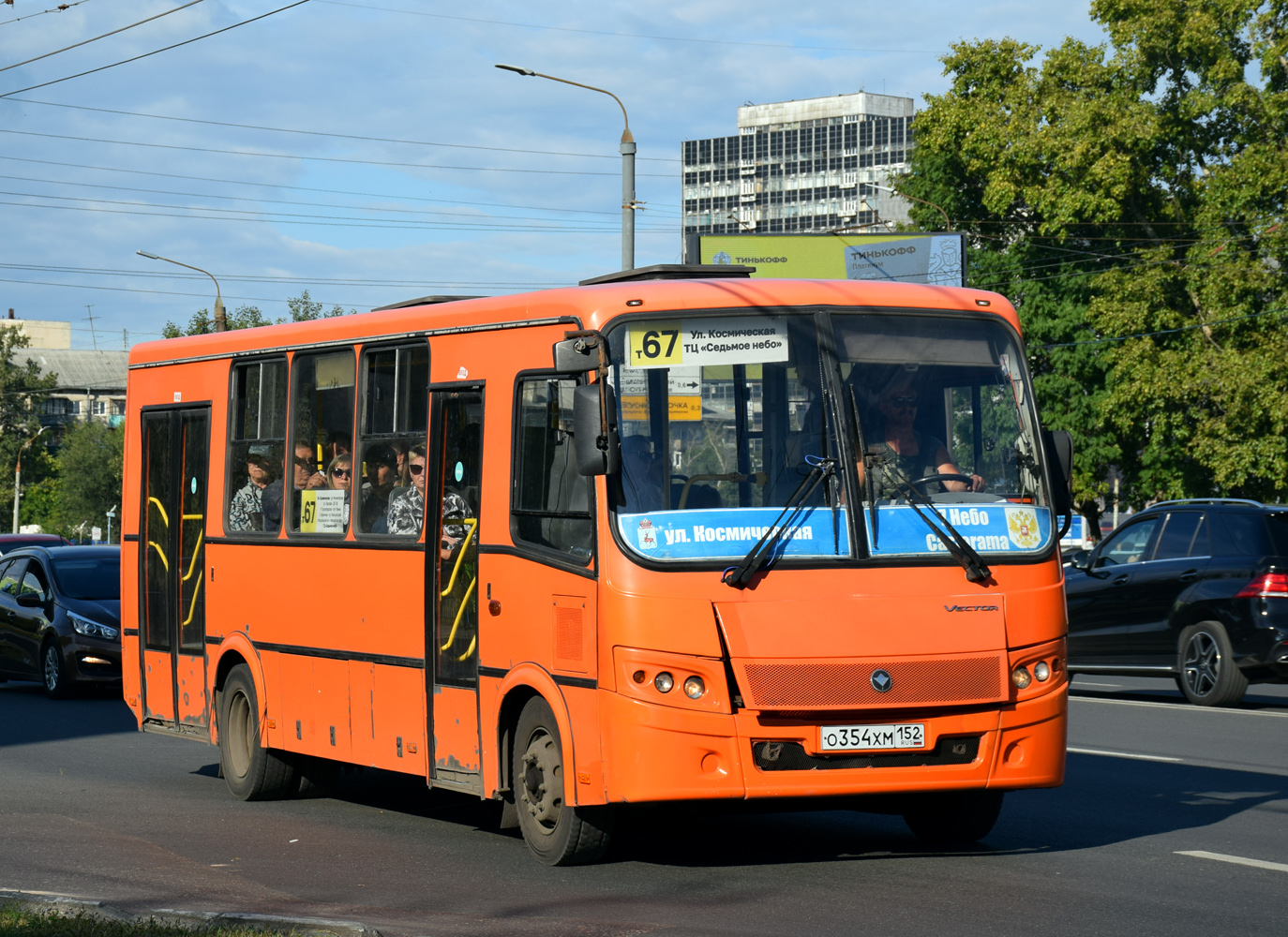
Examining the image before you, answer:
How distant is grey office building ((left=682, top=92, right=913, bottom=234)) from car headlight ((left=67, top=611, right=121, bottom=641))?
6233 inches

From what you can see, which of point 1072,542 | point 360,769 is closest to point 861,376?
point 360,769

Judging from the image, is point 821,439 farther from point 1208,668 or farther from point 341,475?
point 1208,668

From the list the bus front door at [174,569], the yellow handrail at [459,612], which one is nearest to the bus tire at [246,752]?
the bus front door at [174,569]

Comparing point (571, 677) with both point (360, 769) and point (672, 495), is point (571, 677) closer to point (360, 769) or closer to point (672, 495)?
point (672, 495)

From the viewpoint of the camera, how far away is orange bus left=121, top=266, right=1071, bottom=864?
7742 millimetres

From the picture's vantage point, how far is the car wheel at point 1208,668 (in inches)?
658

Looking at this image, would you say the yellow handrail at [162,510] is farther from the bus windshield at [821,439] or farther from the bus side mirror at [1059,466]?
the bus side mirror at [1059,466]

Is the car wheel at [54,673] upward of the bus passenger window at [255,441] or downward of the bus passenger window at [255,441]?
downward

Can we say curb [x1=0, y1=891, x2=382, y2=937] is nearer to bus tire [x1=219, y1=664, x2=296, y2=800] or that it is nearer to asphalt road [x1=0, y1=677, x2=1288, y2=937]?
asphalt road [x1=0, y1=677, x2=1288, y2=937]

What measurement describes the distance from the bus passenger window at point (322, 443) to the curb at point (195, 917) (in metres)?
3.48

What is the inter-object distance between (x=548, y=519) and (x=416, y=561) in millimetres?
1402

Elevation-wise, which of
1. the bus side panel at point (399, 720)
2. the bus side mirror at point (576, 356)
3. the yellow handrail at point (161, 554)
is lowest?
the bus side panel at point (399, 720)

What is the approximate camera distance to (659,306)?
8.28 metres

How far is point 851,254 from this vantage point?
4406cm
